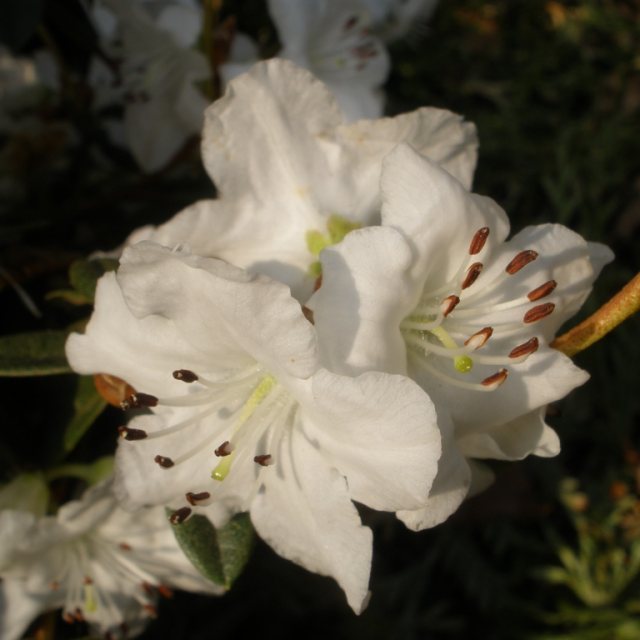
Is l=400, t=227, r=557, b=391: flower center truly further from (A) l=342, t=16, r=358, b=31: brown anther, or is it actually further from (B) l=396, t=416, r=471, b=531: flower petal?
(A) l=342, t=16, r=358, b=31: brown anther

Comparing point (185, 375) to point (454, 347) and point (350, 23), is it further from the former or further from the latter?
point (350, 23)

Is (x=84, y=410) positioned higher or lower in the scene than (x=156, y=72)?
lower

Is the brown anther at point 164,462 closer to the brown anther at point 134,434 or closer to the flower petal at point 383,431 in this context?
the brown anther at point 134,434

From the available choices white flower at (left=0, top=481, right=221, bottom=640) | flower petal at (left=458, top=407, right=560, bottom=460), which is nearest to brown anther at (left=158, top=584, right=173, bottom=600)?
white flower at (left=0, top=481, right=221, bottom=640)

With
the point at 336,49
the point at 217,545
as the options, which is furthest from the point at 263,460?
the point at 336,49

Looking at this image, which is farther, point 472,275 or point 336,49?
point 336,49

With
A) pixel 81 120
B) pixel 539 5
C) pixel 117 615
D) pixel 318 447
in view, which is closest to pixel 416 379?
pixel 318 447
